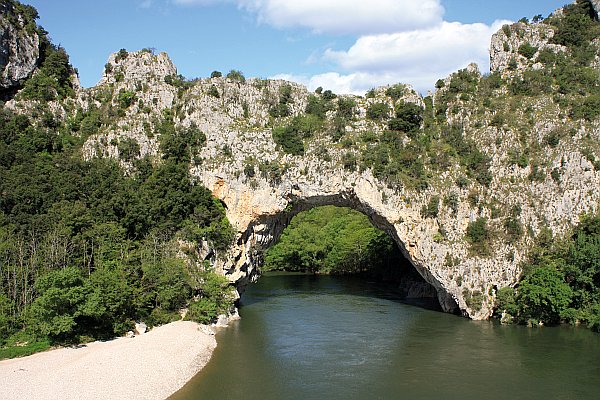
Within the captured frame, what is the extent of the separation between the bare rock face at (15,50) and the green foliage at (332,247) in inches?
1640

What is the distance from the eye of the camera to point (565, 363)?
1262 inches

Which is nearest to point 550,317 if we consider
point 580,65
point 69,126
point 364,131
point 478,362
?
point 478,362

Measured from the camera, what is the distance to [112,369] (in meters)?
29.6

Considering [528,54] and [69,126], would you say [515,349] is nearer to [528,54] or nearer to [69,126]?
[528,54]

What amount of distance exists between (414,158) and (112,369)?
31356 millimetres

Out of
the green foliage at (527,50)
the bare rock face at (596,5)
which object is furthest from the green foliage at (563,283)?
the bare rock face at (596,5)

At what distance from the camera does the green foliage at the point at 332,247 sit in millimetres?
73812

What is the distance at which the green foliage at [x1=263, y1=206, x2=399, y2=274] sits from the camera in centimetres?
7381

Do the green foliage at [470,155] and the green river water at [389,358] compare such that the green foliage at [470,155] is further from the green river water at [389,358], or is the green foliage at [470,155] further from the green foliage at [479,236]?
the green river water at [389,358]

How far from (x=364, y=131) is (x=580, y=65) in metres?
23.0

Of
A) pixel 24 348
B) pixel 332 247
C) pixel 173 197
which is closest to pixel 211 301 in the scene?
pixel 173 197

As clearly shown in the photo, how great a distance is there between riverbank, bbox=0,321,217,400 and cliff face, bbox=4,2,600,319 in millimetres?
12724

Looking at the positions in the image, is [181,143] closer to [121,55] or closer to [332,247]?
[121,55]

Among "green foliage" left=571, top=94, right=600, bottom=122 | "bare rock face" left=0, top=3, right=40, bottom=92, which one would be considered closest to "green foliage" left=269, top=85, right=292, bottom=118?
"bare rock face" left=0, top=3, right=40, bottom=92
